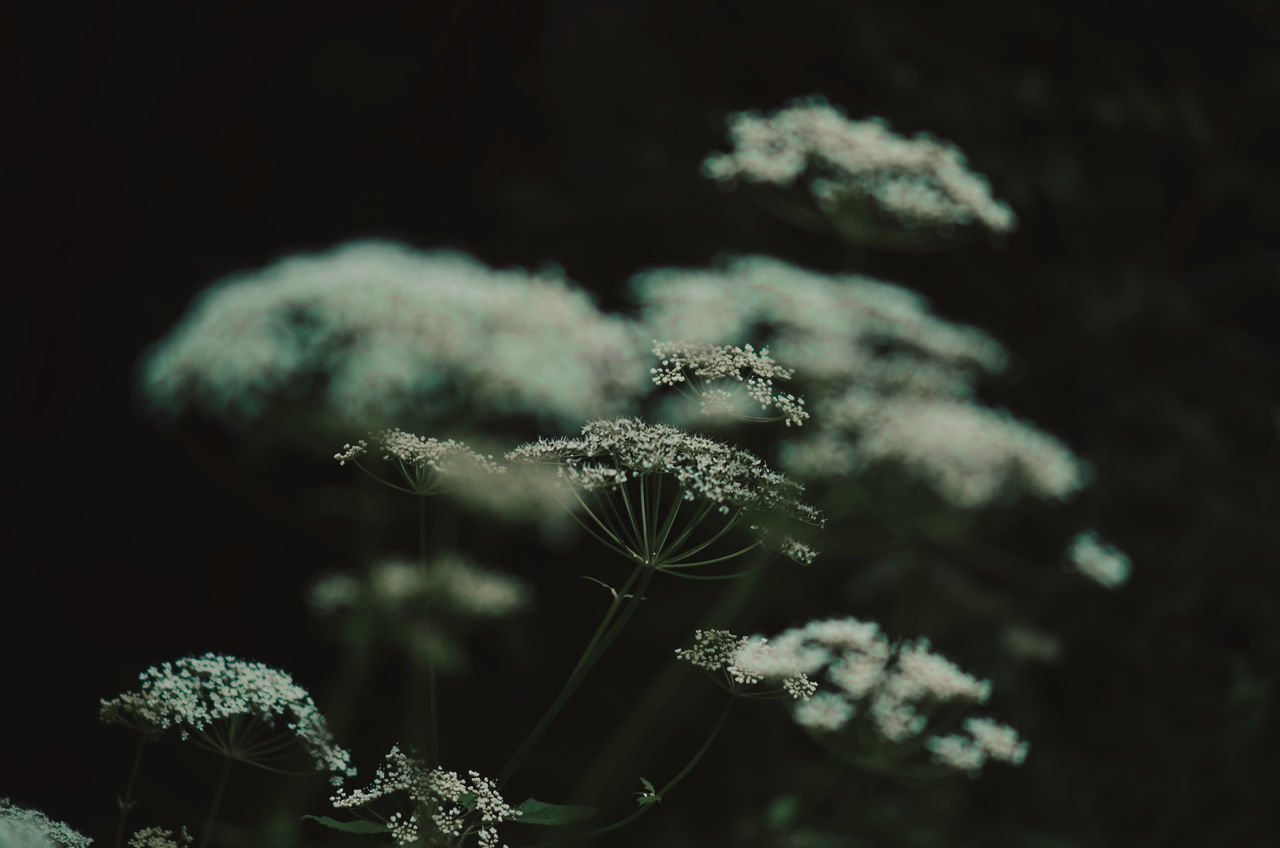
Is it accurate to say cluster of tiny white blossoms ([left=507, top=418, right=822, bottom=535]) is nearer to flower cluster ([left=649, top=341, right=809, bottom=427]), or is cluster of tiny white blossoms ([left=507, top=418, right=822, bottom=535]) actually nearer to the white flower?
flower cluster ([left=649, top=341, right=809, bottom=427])

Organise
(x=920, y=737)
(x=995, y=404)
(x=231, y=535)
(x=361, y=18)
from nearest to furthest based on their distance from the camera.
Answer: (x=920, y=737), (x=231, y=535), (x=361, y=18), (x=995, y=404)

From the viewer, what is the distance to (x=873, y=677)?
133 cm

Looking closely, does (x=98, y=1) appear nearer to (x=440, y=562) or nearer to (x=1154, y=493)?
(x=440, y=562)

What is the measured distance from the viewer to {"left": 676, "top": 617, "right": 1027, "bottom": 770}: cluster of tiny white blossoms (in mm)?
977

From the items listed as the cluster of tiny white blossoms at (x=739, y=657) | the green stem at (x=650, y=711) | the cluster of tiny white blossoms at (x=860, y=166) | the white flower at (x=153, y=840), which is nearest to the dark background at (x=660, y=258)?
the green stem at (x=650, y=711)

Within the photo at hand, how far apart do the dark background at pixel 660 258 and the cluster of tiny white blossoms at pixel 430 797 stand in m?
1.41

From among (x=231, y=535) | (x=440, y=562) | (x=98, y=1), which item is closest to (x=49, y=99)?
(x=98, y=1)

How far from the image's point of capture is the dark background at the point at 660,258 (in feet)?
9.52

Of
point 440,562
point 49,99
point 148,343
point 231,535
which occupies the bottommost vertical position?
point 440,562

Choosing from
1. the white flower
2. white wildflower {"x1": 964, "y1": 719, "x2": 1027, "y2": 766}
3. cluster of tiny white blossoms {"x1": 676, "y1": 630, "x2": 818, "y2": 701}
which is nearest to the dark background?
white wildflower {"x1": 964, "y1": 719, "x2": 1027, "y2": 766}

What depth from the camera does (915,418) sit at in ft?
7.06

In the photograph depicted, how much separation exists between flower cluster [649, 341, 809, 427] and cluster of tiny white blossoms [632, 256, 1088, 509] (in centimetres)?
94

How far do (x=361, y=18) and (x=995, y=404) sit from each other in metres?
2.57

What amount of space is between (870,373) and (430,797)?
5.36 ft
